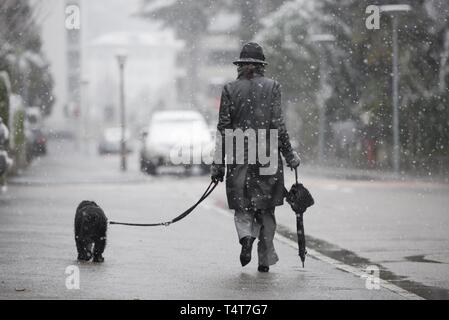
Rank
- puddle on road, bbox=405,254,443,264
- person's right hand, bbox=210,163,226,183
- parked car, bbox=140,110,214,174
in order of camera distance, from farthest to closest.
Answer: parked car, bbox=140,110,214,174 → puddle on road, bbox=405,254,443,264 → person's right hand, bbox=210,163,226,183

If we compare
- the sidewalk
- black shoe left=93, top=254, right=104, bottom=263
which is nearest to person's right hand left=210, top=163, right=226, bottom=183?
black shoe left=93, top=254, right=104, bottom=263

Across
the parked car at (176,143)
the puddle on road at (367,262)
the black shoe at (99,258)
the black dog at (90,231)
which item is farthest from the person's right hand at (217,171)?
the parked car at (176,143)

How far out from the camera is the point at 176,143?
35844 millimetres

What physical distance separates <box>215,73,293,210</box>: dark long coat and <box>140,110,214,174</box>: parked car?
24.2 metres

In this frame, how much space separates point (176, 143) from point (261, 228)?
25236mm

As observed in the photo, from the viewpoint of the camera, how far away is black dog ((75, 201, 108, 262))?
1105cm

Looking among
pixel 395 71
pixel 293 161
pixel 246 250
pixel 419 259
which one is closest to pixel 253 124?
pixel 293 161

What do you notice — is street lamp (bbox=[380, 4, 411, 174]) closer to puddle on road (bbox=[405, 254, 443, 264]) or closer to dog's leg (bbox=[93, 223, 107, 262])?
puddle on road (bbox=[405, 254, 443, 264])

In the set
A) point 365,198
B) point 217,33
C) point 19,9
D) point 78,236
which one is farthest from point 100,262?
point 217,33

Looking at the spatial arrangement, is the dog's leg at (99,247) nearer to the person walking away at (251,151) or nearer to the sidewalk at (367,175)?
Answer: the person walking away at (251,151)

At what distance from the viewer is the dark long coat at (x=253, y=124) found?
10.5 meters

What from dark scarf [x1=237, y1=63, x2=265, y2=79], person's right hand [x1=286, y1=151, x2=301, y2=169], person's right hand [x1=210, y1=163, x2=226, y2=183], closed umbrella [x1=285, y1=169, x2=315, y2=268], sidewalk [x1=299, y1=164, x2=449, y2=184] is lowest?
sidewalk [x1=299, y1=164, x2=449, y2=184]

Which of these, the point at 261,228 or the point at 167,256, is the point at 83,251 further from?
the point at 261,228

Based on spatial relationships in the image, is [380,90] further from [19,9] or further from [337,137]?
[19,9]
